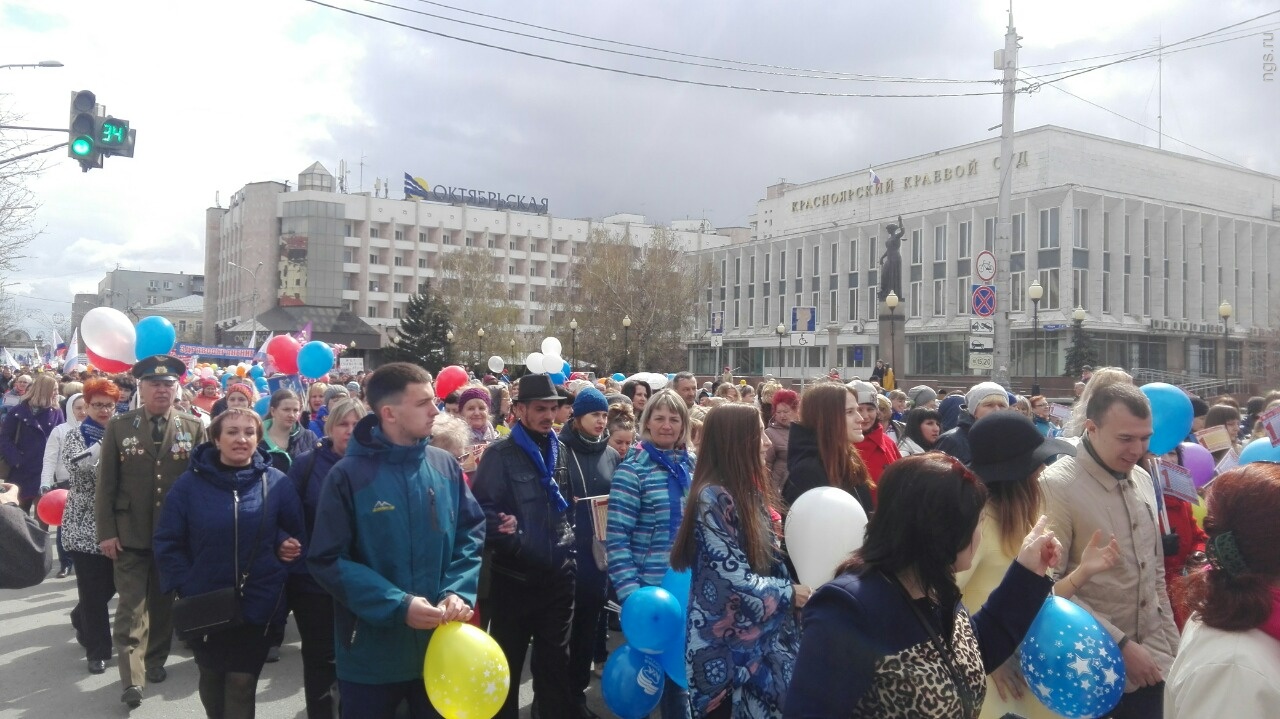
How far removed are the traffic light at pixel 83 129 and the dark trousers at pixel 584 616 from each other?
35.0 ft

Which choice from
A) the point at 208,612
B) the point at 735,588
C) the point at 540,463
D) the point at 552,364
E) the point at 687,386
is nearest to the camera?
the point at 735,588

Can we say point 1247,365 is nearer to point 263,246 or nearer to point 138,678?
point 138,678

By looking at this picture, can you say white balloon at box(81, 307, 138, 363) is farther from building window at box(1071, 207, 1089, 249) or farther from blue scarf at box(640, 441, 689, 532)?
building window at box(1071, 207, 1089, 249)

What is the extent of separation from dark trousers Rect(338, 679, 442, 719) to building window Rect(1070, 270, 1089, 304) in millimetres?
49366

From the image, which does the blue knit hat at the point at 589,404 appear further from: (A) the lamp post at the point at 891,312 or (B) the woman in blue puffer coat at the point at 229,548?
(A) the lamp post at the point at 891,312

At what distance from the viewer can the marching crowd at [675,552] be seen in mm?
2330

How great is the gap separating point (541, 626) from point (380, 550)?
1.68 m

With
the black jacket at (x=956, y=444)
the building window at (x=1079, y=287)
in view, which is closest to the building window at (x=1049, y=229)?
the building window at (x=1079, y=287)

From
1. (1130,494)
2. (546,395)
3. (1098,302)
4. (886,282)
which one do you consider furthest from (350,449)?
(1098,302)

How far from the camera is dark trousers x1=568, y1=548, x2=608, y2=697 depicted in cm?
592

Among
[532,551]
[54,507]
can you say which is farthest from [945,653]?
[54,507]

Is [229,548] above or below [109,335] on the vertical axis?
below

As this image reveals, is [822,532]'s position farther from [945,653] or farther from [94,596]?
[94,596]

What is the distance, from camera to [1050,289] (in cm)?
4847
